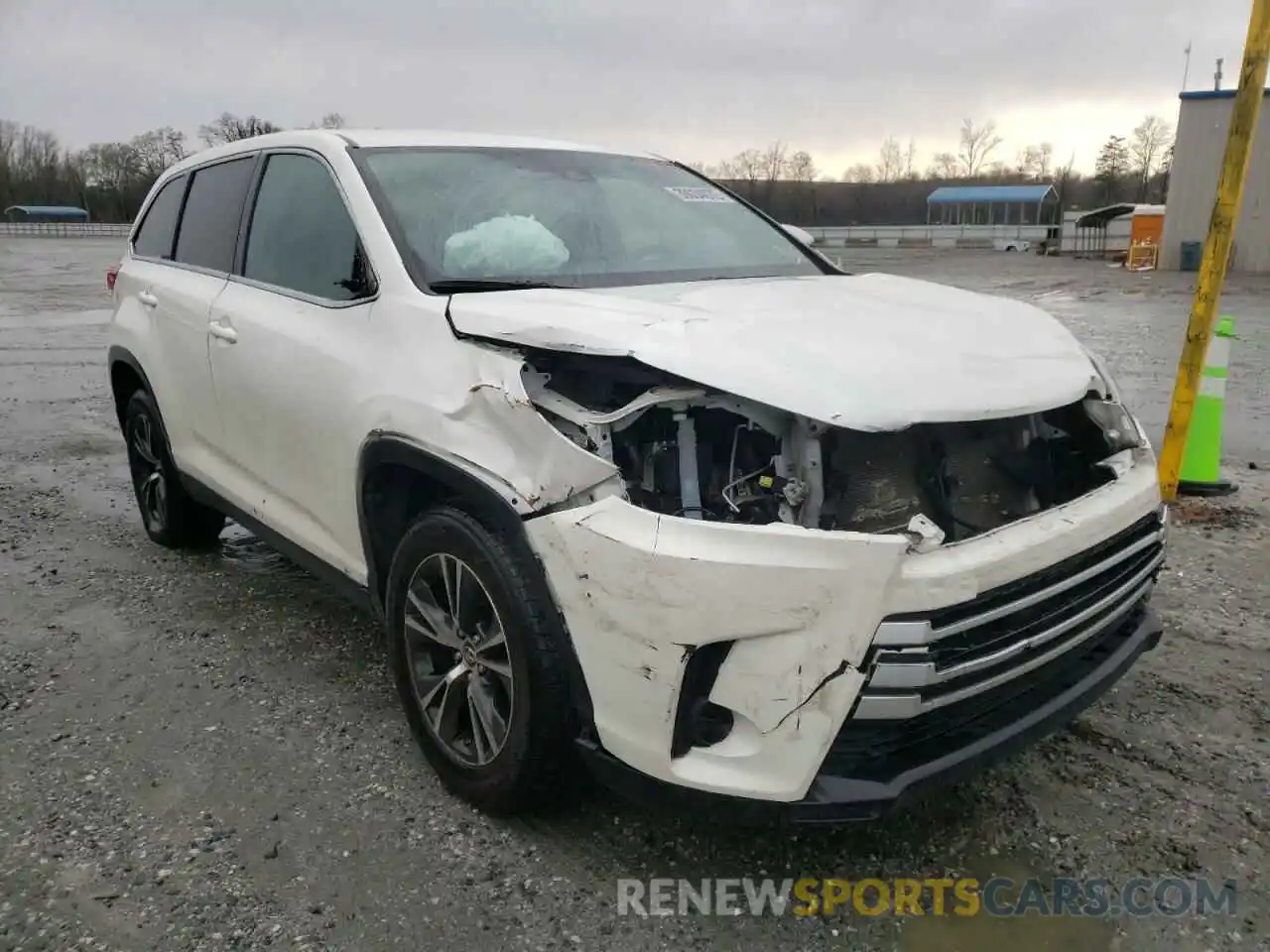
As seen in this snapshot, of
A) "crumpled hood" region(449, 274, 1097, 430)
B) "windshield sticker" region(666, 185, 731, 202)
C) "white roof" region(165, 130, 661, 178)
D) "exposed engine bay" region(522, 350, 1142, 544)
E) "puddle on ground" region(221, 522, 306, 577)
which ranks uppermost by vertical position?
"white roof" region(165, 130, 661, 178)

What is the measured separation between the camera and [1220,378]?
18.6 ft

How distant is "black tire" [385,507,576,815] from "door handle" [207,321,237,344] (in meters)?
1.31

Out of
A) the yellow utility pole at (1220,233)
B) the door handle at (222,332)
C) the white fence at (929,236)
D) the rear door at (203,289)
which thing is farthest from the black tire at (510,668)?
the white fence at (929,236)

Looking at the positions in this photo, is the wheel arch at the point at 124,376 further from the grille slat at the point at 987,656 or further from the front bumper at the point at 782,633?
the grille slat at the point at 987,656

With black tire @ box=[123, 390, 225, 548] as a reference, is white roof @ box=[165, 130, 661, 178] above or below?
above

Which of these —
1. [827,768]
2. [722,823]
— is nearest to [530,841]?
[722,823]

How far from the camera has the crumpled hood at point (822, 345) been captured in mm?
2195

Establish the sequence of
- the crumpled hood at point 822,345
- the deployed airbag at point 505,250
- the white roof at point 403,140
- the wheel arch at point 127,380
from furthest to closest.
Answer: the wheel arch at point 127,380, the white roof at point 403,140, the deployed airbag at point 505,250, the crumpled hood at point 822,345

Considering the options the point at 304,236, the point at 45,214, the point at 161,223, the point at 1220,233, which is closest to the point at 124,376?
the point at 161,223

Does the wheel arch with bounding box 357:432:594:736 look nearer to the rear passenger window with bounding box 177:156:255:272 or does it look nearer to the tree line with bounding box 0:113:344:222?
the rear passenger window with bounding box 177:156:255:272

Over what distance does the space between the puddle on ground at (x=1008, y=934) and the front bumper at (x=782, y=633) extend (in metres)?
0.47

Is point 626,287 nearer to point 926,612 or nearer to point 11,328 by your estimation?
point 926,612

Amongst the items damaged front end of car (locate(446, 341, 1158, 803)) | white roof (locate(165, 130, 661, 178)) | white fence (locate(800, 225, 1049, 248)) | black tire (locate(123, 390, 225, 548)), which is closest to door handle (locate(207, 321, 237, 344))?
white roof (locate(165, 130, 661, 178))

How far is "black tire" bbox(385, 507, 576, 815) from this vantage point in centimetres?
237
